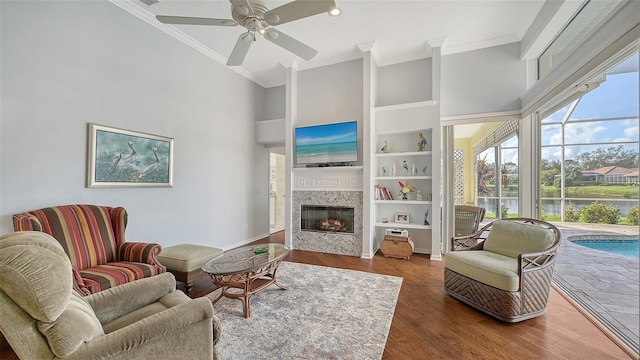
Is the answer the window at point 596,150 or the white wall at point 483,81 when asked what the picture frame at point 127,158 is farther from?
the window at point 596,150

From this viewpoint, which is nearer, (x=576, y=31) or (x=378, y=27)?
(x=576, y=31)

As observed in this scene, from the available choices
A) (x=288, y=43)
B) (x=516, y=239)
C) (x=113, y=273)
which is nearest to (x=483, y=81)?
(x=516, y=239)

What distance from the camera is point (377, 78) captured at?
454 centimetres

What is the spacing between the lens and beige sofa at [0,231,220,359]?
96 centimetres

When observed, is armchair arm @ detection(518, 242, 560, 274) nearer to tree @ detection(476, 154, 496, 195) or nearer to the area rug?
the area rug

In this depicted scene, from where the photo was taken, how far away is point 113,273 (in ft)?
7.01

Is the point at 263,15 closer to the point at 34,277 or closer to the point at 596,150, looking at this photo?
the point at 34,277

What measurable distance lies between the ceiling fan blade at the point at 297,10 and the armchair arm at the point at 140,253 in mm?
2422

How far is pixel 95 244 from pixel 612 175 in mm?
4692

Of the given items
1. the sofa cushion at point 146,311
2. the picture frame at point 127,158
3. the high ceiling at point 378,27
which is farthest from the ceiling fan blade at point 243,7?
the sofa cushion at point 146,311

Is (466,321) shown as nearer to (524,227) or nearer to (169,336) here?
(524,227)

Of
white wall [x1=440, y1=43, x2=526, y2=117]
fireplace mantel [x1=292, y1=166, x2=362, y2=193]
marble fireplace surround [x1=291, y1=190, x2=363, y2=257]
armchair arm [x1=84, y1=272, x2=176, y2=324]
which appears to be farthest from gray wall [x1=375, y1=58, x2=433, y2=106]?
armchair arm [x1=84, y1=272, x2=176, y2=324]

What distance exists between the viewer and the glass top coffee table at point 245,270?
2.27 meters

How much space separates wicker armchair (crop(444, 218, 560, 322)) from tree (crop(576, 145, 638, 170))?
0.67 metres
